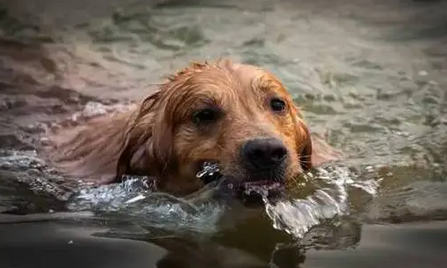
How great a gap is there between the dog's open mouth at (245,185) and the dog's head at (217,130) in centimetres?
3

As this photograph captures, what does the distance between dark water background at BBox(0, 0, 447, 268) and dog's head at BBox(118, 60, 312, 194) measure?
310mm

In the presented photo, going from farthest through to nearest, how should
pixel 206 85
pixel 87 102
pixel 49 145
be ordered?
1. pixel 87 102
2. pixel 49 145
3. pixel 206 85

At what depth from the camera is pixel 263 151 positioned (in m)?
4.73

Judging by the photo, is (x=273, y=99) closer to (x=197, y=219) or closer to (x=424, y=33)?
(x=197, y=219)

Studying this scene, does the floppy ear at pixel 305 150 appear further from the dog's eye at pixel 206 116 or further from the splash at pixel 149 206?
the splash at pixel 149 206

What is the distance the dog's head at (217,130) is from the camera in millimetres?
4797

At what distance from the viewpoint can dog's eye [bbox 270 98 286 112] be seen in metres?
5.25

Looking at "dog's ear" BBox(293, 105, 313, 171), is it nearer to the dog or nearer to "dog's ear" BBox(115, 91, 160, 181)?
the dog

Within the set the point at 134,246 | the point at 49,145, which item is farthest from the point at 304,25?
the point at 134,246

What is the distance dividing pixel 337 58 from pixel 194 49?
129 cm

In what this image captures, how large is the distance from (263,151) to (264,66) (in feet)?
11.0

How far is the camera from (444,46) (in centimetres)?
858

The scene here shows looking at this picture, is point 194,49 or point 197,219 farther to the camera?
point 194,49

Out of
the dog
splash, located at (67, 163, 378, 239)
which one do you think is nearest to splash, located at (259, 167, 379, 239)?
splash, located at (67, 163, 378, 239)
